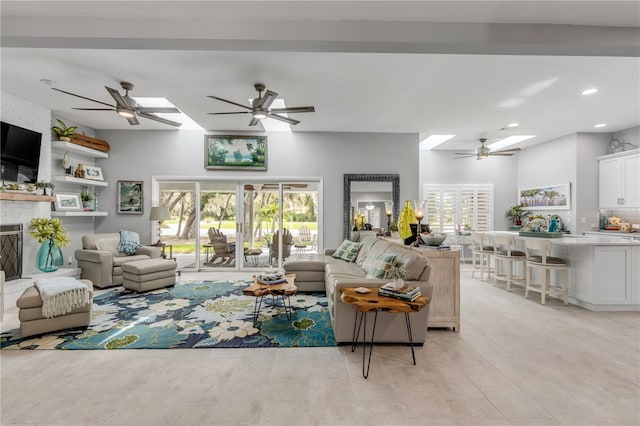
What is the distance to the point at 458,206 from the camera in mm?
7832

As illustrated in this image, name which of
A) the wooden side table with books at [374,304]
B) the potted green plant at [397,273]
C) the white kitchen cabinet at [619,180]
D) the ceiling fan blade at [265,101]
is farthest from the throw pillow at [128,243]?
the white kitchen cabinet at [619,180]

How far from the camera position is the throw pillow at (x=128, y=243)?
17.8 feet

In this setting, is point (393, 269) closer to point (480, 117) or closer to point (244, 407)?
point (244, 407)

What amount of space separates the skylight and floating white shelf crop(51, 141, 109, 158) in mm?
1546

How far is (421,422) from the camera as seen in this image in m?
1.85

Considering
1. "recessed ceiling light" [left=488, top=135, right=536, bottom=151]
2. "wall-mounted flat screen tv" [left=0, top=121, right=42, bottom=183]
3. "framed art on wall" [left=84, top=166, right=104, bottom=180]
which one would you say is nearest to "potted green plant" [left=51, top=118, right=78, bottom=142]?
"wall-mounted flat screen tv" [left=0, top=121, right=42, bottom=183]

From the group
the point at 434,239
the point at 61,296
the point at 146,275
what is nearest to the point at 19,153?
the point at 146,275

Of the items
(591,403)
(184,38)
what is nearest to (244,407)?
(591,403)

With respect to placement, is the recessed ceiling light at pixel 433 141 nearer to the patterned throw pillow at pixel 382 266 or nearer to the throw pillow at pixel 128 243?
the patterned throw pillow at pixel 382 266

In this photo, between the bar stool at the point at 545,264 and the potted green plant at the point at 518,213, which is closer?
the bar stool at the point at 545,264

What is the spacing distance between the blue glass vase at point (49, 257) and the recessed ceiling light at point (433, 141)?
7641 mm

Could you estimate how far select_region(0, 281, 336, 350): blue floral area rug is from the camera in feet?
9.57

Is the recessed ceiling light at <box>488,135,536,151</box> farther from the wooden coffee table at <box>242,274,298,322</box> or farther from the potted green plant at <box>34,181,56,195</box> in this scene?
the potted green plant at <box>34,181,56,195</box>

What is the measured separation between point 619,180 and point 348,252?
5.75 m
